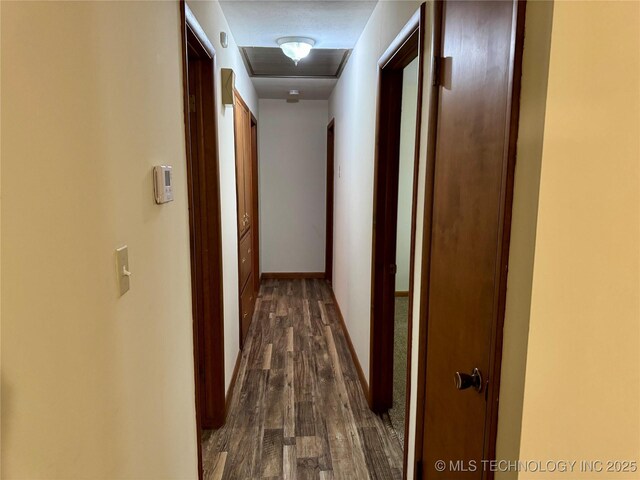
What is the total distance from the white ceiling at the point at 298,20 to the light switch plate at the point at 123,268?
1.77m

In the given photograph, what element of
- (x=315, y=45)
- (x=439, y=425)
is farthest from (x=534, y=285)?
(x=315, y=45)

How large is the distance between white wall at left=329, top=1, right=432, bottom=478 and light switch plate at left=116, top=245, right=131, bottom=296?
3.34 ft

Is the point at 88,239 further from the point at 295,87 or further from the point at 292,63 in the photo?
the point at 295,87

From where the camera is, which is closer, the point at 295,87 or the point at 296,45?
the point at 296,45

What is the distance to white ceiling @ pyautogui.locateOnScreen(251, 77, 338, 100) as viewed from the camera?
4.33 m

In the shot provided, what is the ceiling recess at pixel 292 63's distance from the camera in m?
3.38

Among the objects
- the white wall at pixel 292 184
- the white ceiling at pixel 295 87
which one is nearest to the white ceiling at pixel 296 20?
the white ceiling at pixel 295 87

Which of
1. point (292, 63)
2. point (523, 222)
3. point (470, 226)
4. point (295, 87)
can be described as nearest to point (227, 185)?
point (292, 63)

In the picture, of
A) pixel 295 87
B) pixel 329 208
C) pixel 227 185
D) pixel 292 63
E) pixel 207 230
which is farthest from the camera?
pixel 329 208

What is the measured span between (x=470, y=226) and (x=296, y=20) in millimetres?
1912

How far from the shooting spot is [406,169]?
15.4 ft

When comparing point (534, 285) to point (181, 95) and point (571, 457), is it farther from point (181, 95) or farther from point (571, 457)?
point (181, 95)

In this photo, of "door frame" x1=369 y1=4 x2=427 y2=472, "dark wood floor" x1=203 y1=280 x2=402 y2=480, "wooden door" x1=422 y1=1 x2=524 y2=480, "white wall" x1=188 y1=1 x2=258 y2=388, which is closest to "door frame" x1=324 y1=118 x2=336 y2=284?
"dark wood floor" x1=203 y1=280 x2=402 y2=480

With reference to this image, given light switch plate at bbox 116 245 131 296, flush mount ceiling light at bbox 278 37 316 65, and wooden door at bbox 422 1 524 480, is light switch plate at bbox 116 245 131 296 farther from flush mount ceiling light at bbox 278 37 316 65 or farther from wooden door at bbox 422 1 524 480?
flush mount ceiling light at bbox 278 37 316 65
